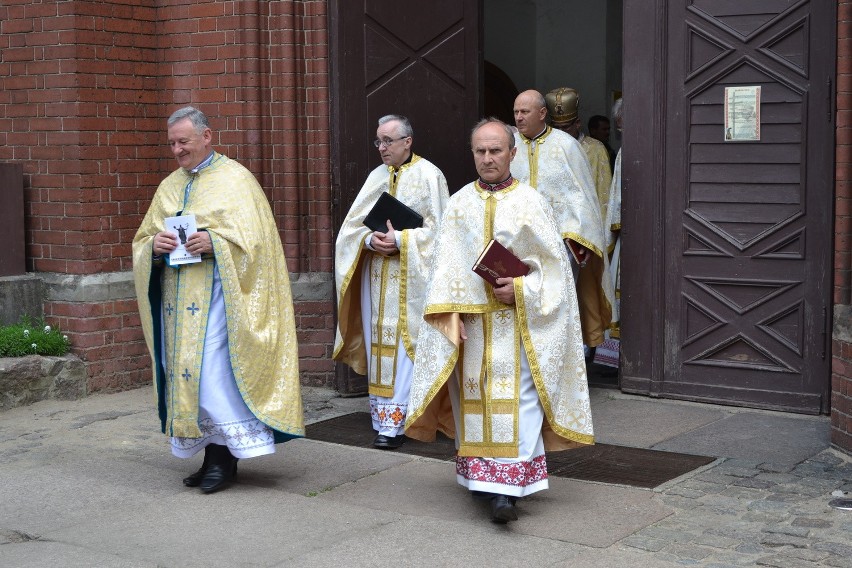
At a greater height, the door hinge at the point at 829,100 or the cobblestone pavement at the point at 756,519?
the door hinge at the point at 829,100

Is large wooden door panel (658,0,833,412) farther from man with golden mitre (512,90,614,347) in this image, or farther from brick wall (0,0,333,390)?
brick wall (0,0,333,390)

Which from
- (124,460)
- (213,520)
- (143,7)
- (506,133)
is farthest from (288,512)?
(143,7)

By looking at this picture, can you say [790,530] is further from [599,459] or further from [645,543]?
[599,459]

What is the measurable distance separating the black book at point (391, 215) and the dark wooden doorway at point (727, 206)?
1794 millimetres

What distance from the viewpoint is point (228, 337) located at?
644cm

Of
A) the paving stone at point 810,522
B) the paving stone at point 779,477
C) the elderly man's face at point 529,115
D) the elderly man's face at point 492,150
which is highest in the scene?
the elderly man's face at point 529,115

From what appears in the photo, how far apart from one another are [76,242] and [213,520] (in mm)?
3477

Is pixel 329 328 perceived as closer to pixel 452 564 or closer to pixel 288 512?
pixel 288 512

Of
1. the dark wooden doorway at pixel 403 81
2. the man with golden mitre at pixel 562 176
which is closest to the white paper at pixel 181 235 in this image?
the dark wooden doorway at pixel 403 81

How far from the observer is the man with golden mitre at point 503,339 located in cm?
586

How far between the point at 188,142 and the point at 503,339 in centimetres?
195

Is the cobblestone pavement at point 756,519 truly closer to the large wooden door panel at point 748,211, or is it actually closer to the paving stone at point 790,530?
the paving stone at point 790,530

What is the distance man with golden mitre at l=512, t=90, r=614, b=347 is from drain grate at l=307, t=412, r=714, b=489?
5.01ft

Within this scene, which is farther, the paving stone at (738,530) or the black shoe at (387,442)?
the black shoe at (387,442)
